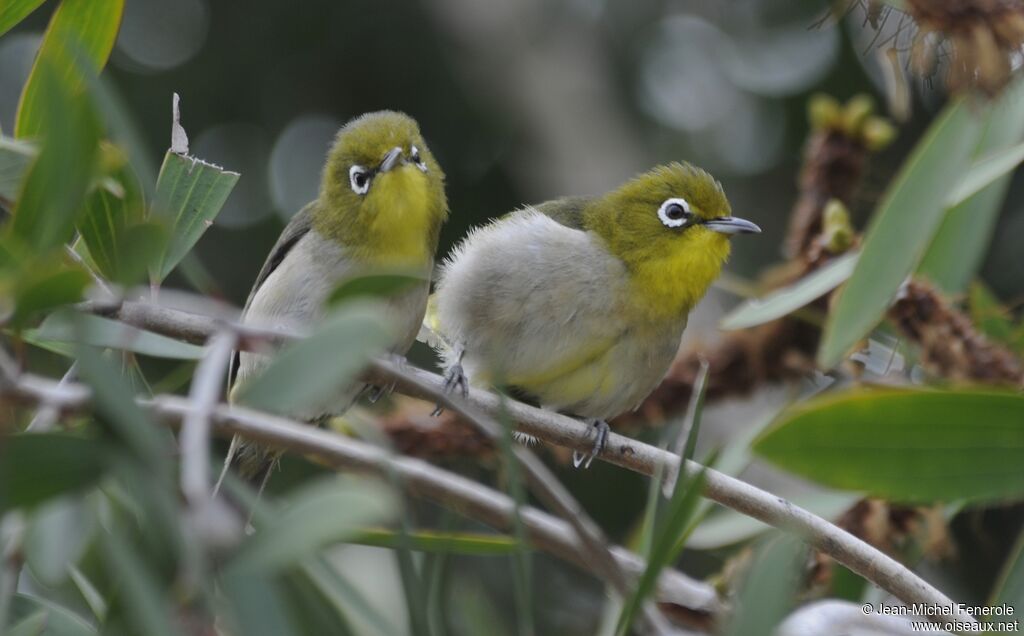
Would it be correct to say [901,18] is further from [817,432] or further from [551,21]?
[551,21]

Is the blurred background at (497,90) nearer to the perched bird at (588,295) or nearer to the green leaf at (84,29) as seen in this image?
the perched bird at (588,295)

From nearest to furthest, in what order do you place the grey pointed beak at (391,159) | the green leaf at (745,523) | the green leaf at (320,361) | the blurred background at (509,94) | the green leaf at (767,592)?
1. the green leaf at (320,361)
2. the green leaf at (767,592)
3. the green leaf at (745,523)
4. the grey pointed beak at (391,159)
5. the blurred background at (509,94)

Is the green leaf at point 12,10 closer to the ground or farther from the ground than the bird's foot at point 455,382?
farther from the ground

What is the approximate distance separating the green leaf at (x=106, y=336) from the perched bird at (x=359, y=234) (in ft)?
4.47

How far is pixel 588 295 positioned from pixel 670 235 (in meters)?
0.41

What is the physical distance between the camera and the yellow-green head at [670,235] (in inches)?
160

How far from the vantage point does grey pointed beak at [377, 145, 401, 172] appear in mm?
3693

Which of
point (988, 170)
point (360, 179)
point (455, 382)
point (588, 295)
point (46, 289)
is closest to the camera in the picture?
point (46, 289)

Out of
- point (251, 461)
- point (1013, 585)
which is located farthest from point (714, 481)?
point (251, 461)

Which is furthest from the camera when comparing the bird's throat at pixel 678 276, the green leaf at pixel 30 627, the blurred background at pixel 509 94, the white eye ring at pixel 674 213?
the blurred background at pixel 509 94

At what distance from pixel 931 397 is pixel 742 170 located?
5866 mm

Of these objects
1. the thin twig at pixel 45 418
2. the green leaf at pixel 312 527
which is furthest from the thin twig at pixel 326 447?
the green leaf at pixel 312 527

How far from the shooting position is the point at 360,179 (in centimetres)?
382

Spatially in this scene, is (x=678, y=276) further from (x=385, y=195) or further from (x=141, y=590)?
(x=141, y=590)
